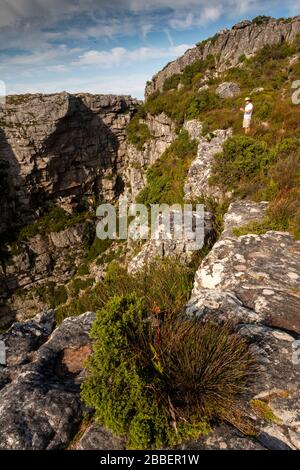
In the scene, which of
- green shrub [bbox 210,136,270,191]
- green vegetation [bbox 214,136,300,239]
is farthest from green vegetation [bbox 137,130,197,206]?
green vegetation [bbox 214,136,300,239]

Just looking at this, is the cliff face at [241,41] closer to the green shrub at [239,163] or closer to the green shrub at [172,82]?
the green shrub at [172,82]

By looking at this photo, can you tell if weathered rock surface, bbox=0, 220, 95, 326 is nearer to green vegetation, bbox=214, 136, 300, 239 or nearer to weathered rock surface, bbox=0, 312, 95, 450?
green vegetation, bbox=214, 136, 300, 239

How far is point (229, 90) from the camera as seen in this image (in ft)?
69.6

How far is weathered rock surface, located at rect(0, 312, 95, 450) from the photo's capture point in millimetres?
2436

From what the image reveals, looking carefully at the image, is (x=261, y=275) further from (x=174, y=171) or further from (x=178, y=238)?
(x=174, y=171)

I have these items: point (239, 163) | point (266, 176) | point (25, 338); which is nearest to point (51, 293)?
point (239, 163)

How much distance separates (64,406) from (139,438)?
2.73 feet

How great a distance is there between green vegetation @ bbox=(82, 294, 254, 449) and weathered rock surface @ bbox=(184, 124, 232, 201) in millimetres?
6260

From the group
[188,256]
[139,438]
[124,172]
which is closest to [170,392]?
[139,438]

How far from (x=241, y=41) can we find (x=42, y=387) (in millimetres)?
35296

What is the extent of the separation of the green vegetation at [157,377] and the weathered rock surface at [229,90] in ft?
69.5

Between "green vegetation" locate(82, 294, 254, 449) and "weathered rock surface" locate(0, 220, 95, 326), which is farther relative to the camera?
"weathered rock surface" locate(0, 220, 95, 326)

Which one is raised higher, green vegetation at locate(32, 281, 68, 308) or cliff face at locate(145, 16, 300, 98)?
cliff face at locate(145, 16, 300, 98)

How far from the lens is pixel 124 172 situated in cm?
4359
